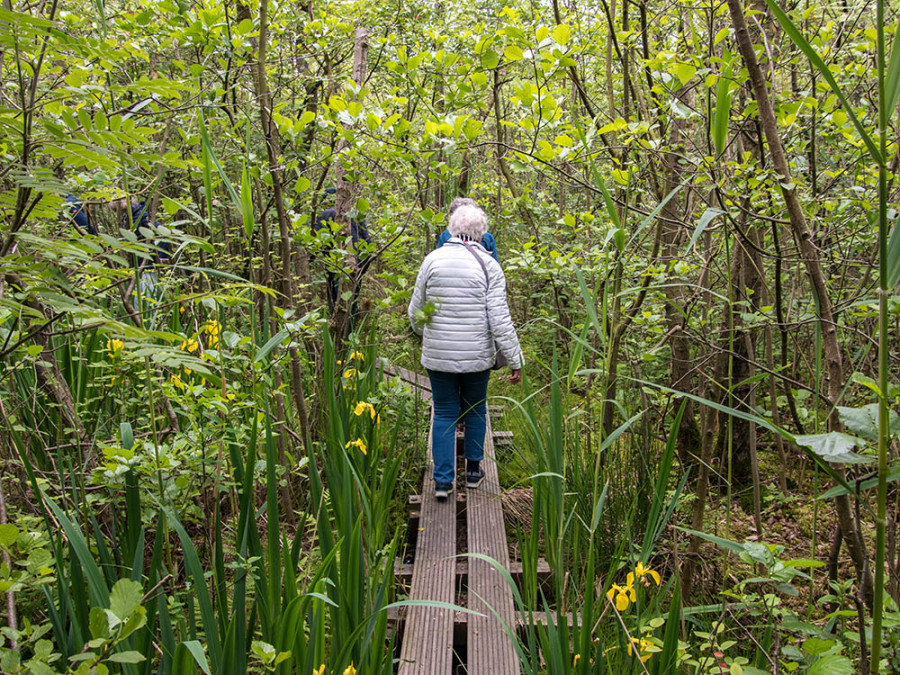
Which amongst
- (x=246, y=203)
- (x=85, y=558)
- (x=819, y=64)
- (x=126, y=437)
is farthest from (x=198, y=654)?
→ (x=819, y=64)

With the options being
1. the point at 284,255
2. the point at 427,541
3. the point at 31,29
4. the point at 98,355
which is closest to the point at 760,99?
the point at 31,29

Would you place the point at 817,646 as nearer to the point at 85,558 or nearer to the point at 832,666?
the point at 832,666

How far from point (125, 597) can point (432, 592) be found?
1524 millimetres

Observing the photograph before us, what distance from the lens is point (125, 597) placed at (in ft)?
3.49

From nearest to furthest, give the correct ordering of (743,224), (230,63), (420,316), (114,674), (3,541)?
(3,541)
(114,674)
(230,63)
(743,224)
(420,316)

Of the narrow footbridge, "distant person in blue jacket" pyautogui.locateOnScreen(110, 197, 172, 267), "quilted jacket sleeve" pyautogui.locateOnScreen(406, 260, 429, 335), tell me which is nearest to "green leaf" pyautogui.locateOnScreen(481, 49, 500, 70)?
"quilted jacket sleeve" pyautogui.locateOnScreen(406, 260, 429, 335)

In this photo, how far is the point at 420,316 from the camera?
10.9ft

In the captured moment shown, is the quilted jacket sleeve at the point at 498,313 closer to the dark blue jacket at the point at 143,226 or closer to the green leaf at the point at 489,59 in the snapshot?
the green leaf at the point at 489,59

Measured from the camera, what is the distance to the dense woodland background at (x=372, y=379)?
129 cm

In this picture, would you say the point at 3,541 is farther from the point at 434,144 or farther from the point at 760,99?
the point at 434,144

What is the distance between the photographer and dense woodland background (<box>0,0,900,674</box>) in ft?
4.22

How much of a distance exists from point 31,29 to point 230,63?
5.12 ft

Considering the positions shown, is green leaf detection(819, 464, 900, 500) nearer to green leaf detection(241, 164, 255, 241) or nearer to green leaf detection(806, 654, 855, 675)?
green leaf detection(806, 654, 855, 675)

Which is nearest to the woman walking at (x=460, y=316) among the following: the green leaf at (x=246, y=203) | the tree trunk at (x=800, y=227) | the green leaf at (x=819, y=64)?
the green leaf at (x=246, y=203)
